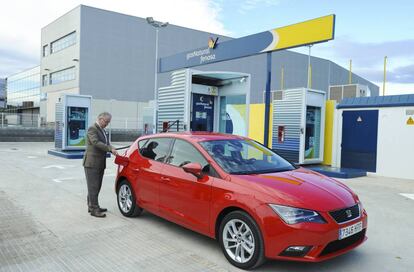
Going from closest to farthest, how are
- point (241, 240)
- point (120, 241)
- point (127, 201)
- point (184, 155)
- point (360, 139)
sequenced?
point (241, 240) → point (120, 241) → point (184, 155) → point (127, 201) → point (360, 139)

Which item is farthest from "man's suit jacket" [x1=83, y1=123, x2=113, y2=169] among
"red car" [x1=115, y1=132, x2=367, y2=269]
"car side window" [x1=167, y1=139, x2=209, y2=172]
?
"car side window" [x1=167, y1=139, x2=209, y2=172]

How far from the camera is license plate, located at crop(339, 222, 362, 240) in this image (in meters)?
3.73

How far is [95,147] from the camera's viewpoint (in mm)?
5980

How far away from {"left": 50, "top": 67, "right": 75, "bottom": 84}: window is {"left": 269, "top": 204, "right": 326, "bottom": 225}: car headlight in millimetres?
36197

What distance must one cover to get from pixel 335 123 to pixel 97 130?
9.30 m

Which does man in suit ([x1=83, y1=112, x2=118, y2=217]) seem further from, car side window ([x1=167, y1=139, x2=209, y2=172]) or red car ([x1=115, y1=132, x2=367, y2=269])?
car side window ([x1=167, y1=139, x2=209, y2=172])

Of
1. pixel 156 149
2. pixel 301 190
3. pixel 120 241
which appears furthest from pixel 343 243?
pixel 156 149

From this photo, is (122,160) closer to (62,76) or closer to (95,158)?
(95,158)

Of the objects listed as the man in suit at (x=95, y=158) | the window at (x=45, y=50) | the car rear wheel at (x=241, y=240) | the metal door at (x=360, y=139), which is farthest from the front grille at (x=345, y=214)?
the window at (x=45, y=50)

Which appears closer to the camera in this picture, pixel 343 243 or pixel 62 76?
pixel 343 243

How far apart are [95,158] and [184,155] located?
1906 mm

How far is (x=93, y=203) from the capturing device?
19.7ft

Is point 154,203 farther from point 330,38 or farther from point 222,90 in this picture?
point 222,90

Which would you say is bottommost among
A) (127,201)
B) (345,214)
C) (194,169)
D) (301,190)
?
(127,201)
